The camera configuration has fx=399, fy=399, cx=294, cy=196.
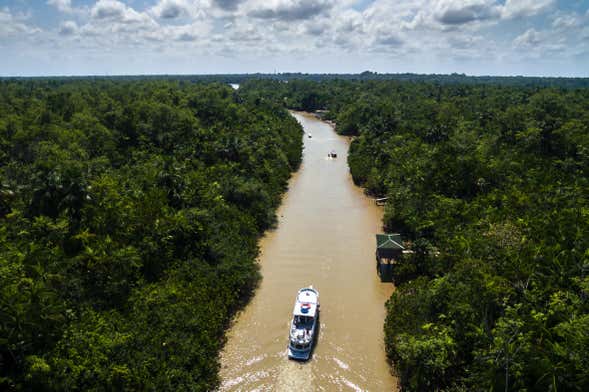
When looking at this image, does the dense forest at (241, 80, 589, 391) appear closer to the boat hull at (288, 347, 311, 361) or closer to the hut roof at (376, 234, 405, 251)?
the hut roof at (376, 234, 405, 251)

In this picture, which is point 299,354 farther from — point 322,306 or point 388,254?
point 388,254

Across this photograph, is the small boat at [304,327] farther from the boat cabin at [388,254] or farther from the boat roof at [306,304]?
the boat cabin at [388,254]

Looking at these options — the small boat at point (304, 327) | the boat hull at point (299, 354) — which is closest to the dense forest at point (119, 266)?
the boat hull at point (299, 354)

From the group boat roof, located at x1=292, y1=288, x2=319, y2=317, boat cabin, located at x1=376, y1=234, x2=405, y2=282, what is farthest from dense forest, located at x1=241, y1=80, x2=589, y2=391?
boat roof, located at x1=292, y1=288, x2=319, y2=317

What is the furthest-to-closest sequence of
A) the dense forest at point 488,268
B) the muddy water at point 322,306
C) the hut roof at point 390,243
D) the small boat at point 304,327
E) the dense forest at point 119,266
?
the hut roof at point 390,243
the small boat at point 304,327
the muddy water at point 322,306
the dense forest at point 119,266
the dense forest at point 488,268

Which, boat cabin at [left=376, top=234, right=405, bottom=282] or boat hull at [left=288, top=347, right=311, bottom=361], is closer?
boat hull at [left=288, top=347, right=311, bottom=361]

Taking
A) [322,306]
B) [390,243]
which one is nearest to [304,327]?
[322,306]

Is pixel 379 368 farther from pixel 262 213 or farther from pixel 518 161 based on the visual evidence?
pixel 518 161
